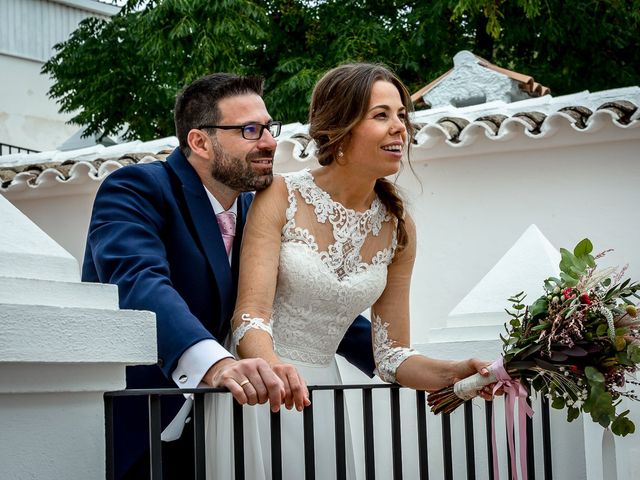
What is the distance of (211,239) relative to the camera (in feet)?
10.2

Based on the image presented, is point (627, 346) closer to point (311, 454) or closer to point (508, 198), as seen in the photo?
point (311, 454)

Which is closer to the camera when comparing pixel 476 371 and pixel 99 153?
pixel 476 371

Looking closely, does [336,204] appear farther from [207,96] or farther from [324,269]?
[207,96]

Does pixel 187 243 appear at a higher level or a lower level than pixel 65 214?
lower

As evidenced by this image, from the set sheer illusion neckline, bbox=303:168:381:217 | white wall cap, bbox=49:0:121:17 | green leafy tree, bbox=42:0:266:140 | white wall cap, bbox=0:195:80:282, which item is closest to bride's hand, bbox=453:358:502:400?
sheer illusion neckline, bbox=303:168:381:217

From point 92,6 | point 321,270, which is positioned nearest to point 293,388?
point 321,270

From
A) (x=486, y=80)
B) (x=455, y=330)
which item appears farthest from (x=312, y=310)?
(x=486, y=80)

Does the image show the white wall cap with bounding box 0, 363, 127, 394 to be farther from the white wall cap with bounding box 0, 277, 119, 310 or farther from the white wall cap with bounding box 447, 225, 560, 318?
the white wall cap with bounding box 447, 225, 560, 318

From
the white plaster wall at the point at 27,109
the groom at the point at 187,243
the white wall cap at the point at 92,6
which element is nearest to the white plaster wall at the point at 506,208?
the groom at the point at 187,243

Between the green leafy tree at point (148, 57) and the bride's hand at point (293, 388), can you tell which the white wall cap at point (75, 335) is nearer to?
the bride's hand at point (293, 388)

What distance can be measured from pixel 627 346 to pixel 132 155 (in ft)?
18.3

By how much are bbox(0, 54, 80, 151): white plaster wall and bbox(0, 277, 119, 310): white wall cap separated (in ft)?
52.1

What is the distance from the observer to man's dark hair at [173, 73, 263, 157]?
336cm

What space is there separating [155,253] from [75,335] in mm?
709
